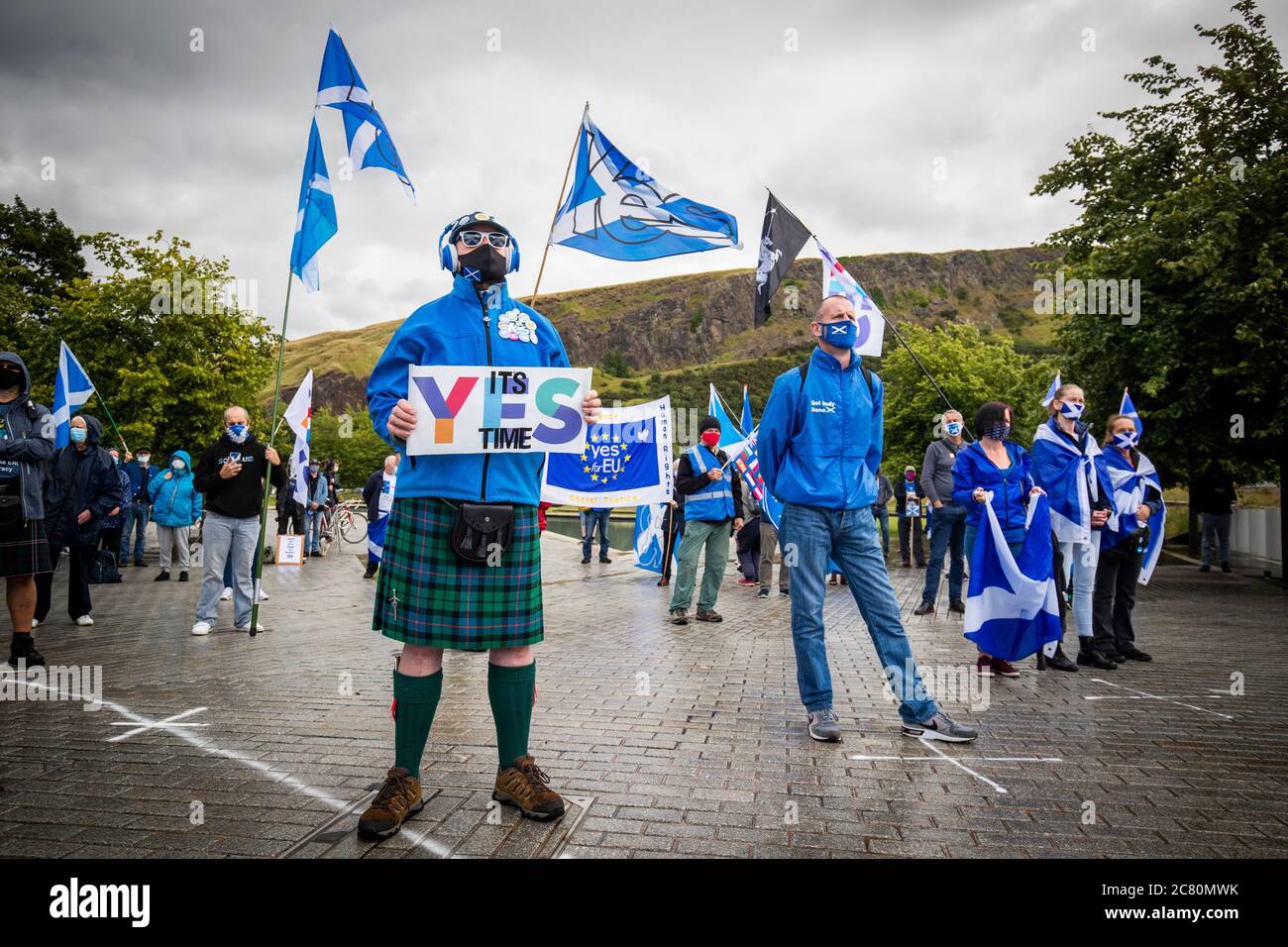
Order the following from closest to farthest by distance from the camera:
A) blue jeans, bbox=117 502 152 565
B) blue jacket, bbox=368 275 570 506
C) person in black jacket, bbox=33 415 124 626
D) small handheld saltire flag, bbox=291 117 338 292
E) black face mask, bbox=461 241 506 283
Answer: blue jacket, bbox=368 275 570 506 → black face mask, bbox=461 241 506 283 → small handheld saltire flag, bbox=291 117 338 292 → person in black jacket, bbox=33 415 124 626 → blue jeans, bbox=117 502 152 565

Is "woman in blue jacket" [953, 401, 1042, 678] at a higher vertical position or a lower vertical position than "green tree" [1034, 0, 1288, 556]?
lower

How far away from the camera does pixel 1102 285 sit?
53.4 ft

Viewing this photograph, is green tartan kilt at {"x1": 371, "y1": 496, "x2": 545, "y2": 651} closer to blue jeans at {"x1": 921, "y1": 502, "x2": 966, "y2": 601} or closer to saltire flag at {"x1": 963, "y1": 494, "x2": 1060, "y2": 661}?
saltire flag at {"x1": 963, "y1": 494, "x2": 1060, "y2": 661}

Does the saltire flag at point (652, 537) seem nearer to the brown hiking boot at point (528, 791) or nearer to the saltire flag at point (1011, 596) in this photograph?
the saltire flag at point (1011, 596)

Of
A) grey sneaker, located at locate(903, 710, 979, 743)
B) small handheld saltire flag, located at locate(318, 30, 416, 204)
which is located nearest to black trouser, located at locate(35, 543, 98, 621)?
small handheld saltire flag, located at locate(318, 30, 416, 204)

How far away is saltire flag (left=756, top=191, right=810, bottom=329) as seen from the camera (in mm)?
9547

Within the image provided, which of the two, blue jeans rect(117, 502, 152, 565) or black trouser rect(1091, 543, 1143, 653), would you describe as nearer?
black trouser rect(1091, 543, 1143, 653)

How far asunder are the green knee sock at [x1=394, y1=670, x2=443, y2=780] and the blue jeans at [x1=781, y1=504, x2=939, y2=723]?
2264 millimetres

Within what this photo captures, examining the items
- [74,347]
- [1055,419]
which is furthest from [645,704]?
[74,347]

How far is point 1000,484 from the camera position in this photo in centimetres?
669

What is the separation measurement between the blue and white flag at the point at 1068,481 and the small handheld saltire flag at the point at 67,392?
10052mm

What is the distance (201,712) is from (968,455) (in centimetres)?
574

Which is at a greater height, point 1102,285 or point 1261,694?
point 1102,285

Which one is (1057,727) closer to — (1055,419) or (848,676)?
(848,676)
